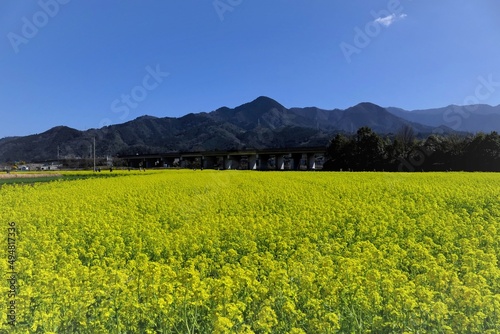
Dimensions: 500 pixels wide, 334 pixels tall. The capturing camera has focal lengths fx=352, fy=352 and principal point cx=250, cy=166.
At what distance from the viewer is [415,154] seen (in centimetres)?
5569

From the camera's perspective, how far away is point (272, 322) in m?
3.81

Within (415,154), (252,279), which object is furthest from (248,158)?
(252,279)

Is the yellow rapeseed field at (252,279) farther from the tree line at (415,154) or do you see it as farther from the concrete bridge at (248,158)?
the concrete bridge at (248,158)

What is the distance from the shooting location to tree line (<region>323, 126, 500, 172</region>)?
4797cm

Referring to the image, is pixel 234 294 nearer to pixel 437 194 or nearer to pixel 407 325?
pixel 407 325

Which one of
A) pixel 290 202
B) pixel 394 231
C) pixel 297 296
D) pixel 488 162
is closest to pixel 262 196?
pixel 290 202

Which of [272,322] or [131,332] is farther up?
[272,322]

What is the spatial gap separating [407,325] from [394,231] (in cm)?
509

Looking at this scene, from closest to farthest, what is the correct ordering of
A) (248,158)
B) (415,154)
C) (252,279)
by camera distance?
(252,279)
(415,154)
(248,158)

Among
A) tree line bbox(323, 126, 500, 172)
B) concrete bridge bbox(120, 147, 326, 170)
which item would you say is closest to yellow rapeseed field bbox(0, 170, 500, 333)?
tree line bbox(323, 126, 500, 172)

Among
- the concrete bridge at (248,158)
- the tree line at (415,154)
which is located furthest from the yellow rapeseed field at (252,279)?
the concrete bridge at (248,158)

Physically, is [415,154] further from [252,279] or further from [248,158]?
[252,279]

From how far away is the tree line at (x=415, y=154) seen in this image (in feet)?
157

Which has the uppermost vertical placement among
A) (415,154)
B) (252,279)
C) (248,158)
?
(415,154)
